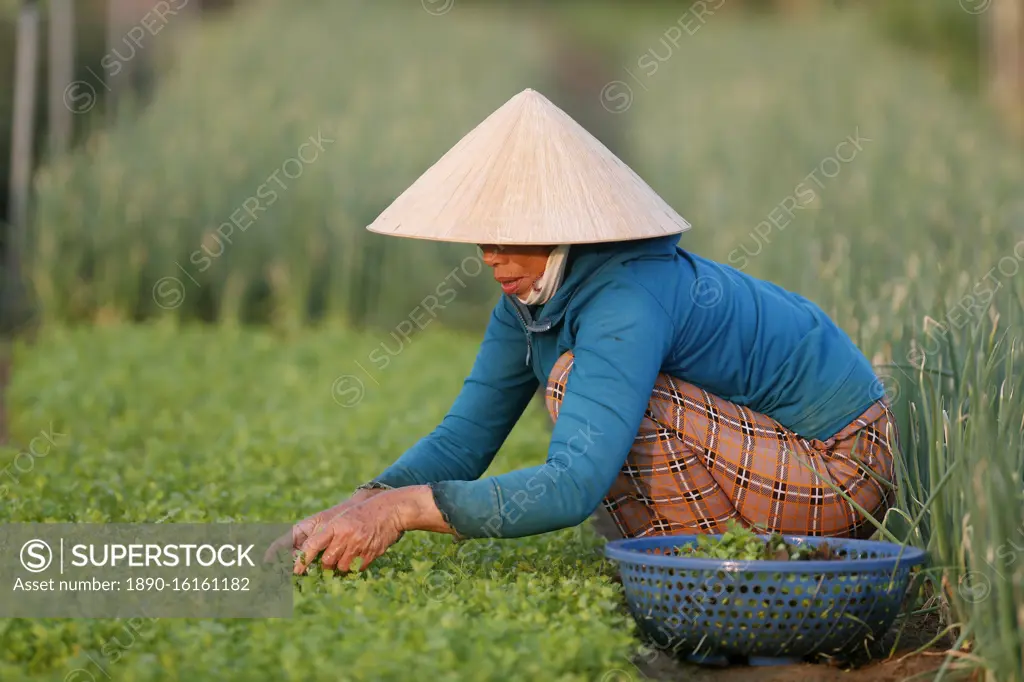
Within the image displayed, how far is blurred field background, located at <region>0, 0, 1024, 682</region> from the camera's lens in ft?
9.05

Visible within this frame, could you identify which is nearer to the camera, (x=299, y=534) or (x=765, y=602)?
(x=765, y=602)

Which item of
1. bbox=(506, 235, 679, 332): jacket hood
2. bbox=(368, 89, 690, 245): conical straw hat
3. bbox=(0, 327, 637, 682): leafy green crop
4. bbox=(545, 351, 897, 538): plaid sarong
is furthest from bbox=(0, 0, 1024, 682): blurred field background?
bbox=(368, 89, 690, 245): conical straw hat

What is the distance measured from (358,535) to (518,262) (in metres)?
0.70

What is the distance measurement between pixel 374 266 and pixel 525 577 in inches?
204

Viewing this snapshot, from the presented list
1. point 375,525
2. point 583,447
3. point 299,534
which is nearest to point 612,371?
point 583,447

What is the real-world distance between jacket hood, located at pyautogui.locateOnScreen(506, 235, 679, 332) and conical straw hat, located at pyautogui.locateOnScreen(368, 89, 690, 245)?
2.3 inches

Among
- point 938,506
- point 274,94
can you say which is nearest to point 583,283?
point 938,506

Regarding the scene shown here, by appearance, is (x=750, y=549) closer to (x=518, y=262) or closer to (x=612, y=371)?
(x=612, y=371)

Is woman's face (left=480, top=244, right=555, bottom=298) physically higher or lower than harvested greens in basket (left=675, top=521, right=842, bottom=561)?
higher

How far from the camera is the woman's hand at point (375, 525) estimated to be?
289 centimetres

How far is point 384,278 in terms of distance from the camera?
26.2 feet

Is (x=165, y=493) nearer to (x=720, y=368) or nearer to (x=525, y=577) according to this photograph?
(x=525, y=577)

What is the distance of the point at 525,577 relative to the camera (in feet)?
10.1

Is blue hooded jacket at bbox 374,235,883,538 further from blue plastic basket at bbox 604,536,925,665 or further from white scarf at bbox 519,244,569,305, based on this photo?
blue plastic basket at bbox 604,536,925,665
